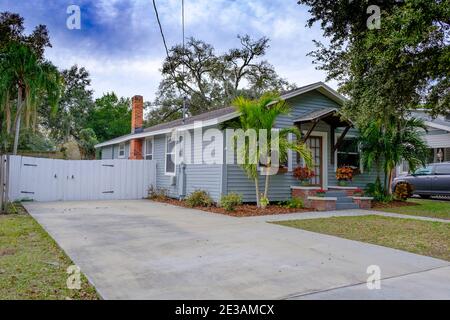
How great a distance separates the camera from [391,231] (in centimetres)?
735

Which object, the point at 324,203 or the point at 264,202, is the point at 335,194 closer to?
the point at 324,203

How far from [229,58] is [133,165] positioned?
20237 mm

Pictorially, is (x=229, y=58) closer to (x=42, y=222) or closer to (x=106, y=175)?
(x=106, y=175)

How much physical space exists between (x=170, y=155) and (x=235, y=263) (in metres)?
10.1

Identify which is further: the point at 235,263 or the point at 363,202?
the point at 363,202

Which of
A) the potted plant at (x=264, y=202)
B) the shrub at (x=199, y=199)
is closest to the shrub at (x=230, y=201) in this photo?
the potted plant at (x=264, y=202)

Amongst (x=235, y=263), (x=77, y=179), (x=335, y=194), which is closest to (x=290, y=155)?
(x=335, y=194)

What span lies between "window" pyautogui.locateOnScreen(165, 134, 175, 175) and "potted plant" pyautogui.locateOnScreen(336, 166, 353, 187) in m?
6.11

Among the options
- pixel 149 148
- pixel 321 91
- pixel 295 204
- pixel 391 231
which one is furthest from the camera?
pixel 149 148

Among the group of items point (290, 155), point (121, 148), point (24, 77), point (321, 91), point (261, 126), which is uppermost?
point (24, 77)

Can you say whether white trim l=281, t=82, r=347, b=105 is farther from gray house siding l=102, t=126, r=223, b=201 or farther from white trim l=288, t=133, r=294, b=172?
gray house siding l=102, t=126, r=223, b=201

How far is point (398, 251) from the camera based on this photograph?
18.1 ft

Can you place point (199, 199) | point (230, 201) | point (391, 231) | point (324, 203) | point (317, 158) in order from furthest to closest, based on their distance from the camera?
1. point (317, 158)
2. point (199, 199)
3. point (324, 203)
4. point (230, 201)
5. point (391, 231)

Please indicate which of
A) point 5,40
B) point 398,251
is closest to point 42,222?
point 398,251
